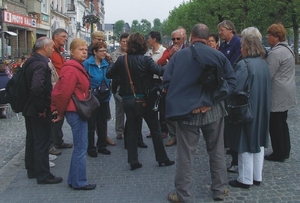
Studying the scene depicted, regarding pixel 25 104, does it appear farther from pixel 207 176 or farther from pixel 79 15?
pixel 79 15

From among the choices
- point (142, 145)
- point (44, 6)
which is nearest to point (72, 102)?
point (142, 145)

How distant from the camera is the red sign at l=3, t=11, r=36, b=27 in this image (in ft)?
83.7

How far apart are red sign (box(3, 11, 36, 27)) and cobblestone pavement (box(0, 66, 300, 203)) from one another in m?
21.0

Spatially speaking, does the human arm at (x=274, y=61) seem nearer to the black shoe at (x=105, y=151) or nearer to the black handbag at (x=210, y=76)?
the black handbag at (x=210, y=76)

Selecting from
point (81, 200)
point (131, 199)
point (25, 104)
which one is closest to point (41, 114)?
point (25, 104)

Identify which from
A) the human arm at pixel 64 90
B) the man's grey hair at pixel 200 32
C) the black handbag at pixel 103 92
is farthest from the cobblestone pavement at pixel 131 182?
the man's grey hair at pixel 200 32

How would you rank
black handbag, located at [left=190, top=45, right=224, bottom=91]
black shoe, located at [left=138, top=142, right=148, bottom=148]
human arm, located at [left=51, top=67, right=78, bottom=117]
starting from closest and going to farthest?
black handbag, located at [left=190, top=45, right=224, bottom=91]
human arm, located at [left=51, top=67, right=78, bottom=117]
black shoe, located at [left=138, top=142, right=148, bottom=148]

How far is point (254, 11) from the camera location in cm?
3042

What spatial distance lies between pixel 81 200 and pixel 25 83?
167cm

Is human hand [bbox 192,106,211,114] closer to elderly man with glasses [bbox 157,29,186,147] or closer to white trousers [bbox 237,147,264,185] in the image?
white trousers [bbox 237,147,264,185]

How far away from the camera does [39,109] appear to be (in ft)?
15.8

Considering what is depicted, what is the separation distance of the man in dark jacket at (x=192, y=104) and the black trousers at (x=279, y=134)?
1.79m

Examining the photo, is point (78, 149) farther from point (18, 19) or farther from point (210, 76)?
point (18, 19)

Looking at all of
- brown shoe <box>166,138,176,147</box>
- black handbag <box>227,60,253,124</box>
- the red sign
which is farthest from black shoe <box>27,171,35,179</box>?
the red sign
